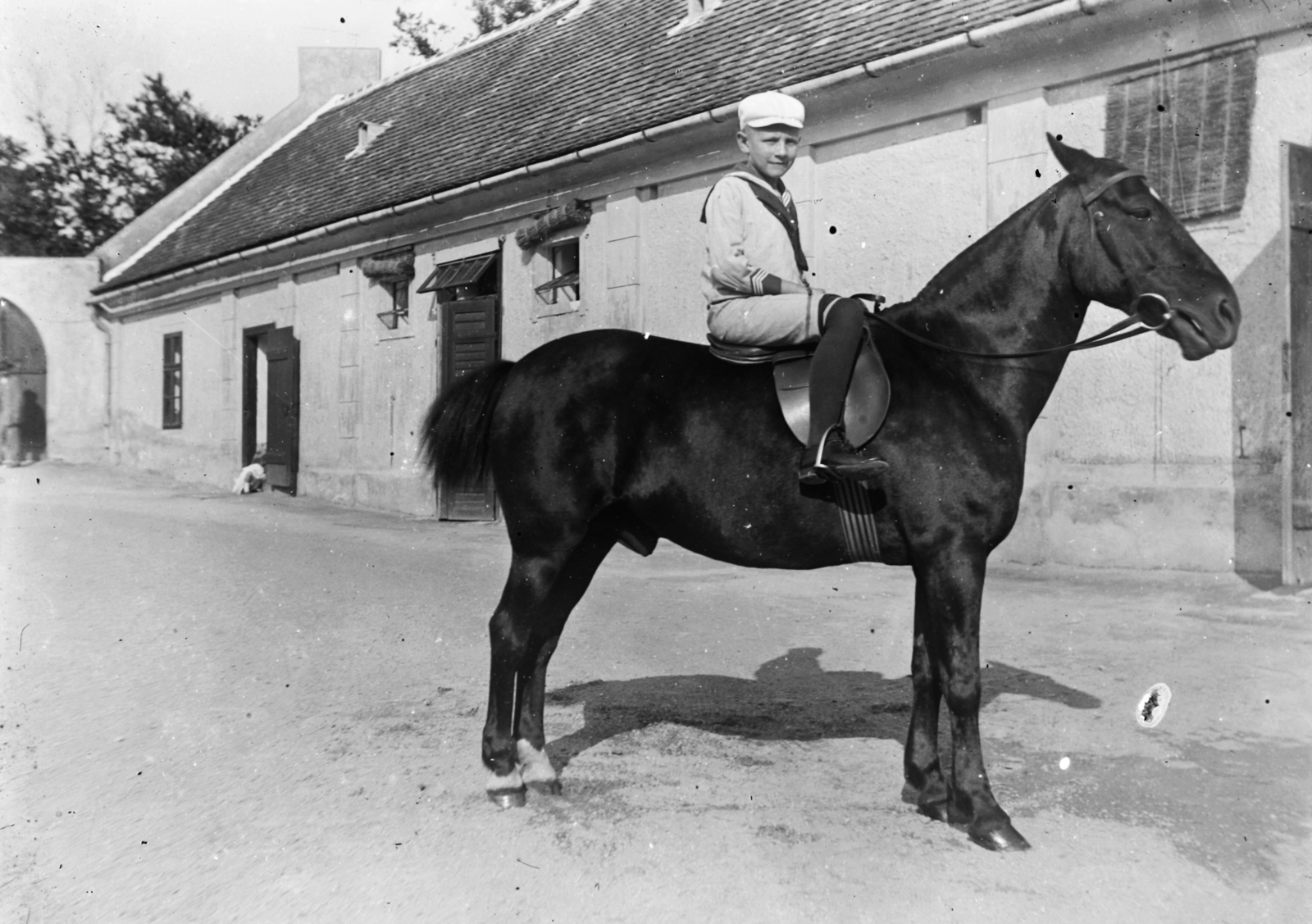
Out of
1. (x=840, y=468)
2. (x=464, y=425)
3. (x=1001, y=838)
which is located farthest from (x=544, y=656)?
(x=1001, y=838)

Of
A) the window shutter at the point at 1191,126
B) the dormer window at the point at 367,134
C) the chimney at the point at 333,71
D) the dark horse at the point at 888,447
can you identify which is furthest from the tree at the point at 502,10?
the dark horse at the point at 888,447

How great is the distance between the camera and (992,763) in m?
Result: 4.21

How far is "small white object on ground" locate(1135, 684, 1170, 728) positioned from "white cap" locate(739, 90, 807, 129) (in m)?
2.89

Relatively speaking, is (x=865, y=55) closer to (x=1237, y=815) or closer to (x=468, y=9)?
(x=1237, y=815)

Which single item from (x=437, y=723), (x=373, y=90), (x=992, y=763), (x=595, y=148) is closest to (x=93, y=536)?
(x=595, y=148)

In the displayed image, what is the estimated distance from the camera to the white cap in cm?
385

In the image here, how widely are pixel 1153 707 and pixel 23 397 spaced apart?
26.4 metres

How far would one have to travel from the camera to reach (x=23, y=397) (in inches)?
987

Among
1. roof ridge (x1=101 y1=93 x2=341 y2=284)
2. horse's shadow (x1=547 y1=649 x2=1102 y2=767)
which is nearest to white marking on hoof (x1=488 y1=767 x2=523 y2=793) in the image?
horse's shadow (x1=547 y1=649 x2=1102 y2=767)

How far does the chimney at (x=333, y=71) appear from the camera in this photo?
81.8 ft

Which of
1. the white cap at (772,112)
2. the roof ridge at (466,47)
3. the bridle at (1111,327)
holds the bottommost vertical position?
the bridle at (1111,327)

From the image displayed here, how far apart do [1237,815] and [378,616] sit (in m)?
5.32

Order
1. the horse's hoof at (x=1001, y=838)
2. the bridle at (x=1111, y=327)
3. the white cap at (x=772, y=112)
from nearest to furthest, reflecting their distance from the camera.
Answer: the horse's hoof at (x=1001, y=838) < the bridle at (x=1111, y=327) < the white cap at (x=772, y=112)

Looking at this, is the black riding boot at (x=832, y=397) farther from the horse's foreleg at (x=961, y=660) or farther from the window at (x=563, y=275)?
the window at (x=563, y=275)
